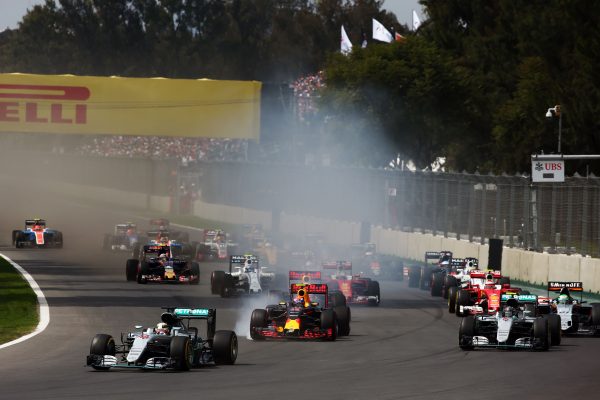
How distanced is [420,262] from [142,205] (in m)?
46.9

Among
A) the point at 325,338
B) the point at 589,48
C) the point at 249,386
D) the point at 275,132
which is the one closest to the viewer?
the point at 249,386

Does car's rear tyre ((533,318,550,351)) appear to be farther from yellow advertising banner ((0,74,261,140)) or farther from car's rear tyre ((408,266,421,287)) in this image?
yellow advertising banner ((0,74,261,140))

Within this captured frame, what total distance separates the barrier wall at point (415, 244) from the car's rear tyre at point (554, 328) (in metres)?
13.4

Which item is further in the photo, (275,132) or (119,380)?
(275,132)

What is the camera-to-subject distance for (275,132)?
10400 centimetres

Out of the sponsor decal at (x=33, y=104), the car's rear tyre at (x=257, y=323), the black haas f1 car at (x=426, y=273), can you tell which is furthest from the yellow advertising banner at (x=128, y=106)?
the car's rear tyre at (x=257, y=323)

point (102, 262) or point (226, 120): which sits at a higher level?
point (226, 120)

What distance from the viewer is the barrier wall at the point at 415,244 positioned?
4009 centimetres

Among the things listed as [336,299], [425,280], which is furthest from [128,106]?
[336,299]

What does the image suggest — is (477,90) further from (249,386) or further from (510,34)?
(249,386)

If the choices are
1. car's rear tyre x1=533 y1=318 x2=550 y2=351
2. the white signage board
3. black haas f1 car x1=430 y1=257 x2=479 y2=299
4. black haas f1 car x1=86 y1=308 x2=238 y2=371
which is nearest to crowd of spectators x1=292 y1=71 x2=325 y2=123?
the white signage board

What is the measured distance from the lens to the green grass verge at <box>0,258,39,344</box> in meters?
28.3

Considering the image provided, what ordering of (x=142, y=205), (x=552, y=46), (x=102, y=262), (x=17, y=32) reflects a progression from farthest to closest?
(x=17, y=32) < (x=142, y=205) < (x=552, y=46) < (x=102, y=262)

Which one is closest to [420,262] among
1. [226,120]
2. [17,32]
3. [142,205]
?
[226,120]
